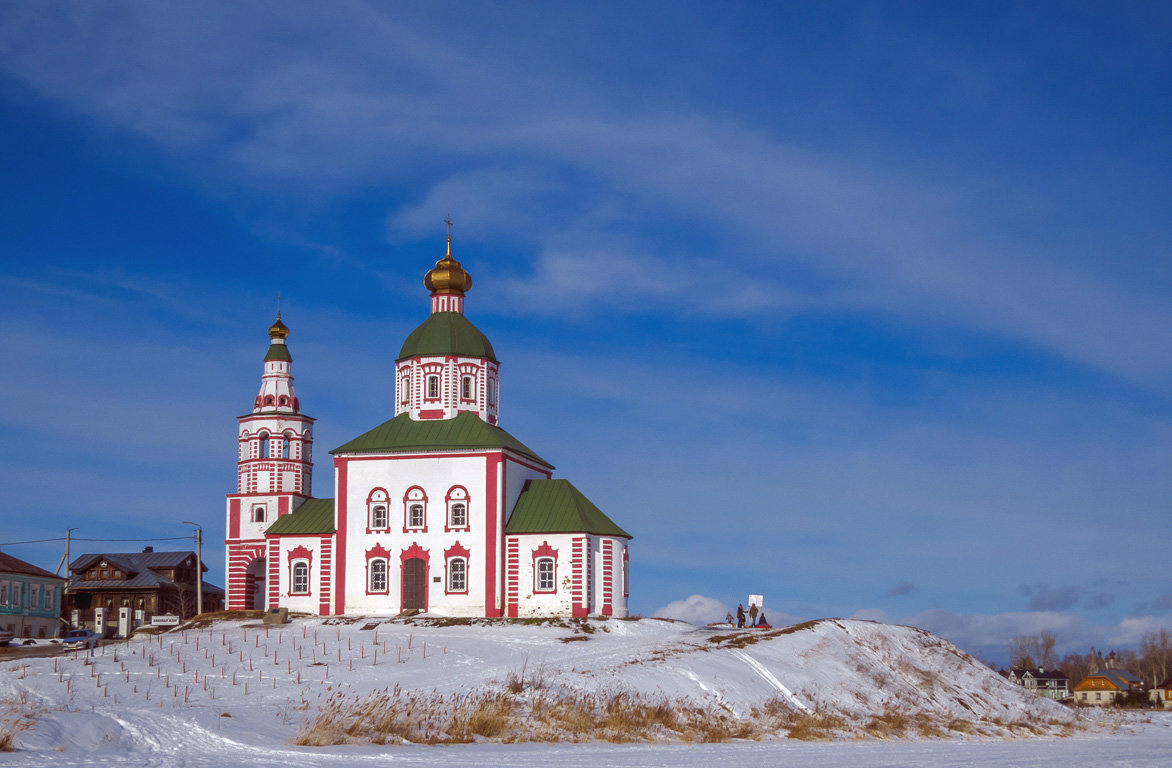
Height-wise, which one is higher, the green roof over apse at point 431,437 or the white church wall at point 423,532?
the green roof over apse at point 431,437

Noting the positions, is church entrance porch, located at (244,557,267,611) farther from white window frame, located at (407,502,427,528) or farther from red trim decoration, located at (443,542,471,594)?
red trim decoration, located at (443,542,471,594)

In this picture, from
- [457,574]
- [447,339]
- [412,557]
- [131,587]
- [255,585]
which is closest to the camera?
[457,574]

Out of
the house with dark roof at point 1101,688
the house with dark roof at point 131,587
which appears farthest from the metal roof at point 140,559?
the house with dark roof at point 1101,688

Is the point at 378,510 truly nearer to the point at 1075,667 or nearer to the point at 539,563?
the point at 539,563

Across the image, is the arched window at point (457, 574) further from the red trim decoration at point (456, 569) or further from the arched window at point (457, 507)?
the arched window at point (457, 507)

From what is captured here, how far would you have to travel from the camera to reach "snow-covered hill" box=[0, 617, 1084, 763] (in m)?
26.7

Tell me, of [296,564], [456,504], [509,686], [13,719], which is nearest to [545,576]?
[456,504]

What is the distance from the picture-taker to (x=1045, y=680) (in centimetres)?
11619

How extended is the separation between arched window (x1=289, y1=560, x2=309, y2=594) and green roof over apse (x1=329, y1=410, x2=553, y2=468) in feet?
17.1

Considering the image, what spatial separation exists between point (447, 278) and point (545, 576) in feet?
50.3

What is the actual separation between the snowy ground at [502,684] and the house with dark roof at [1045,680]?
66.3 meters

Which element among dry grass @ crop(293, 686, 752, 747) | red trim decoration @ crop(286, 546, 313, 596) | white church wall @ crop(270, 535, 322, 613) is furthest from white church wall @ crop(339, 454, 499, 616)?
dry grass @ crop(293, 686, 752, 747)

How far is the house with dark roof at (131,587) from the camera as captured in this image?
77.8 meters

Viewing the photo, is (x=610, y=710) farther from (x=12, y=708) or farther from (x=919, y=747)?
(x=12, y=708)
